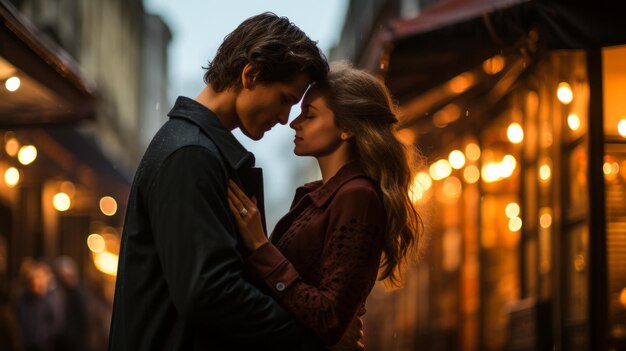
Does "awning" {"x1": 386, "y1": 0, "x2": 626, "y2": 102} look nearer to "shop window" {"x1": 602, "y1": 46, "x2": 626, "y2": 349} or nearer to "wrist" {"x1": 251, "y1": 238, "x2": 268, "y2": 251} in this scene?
"shop window" {"x1": 602, "y1": 46, "x2": 626, "y2": 349}

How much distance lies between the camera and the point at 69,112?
1038 cm

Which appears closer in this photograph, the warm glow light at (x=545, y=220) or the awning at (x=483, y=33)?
the awning at (x=483, y=33)

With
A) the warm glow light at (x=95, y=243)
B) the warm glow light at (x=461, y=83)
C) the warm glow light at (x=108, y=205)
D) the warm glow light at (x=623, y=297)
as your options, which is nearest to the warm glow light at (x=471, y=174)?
the warm glow light at (x=461, y=83)

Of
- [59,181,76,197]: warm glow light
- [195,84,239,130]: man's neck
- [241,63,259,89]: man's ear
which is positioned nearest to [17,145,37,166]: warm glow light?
[59,181,76,197]: warm glow light

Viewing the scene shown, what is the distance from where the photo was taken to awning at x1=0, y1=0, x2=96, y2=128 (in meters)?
7.33

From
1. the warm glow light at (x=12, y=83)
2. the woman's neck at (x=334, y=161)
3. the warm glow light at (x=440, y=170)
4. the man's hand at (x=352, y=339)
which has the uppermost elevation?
the warm glow light at (x=440, y=170)

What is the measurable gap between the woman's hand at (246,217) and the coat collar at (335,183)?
1.16ft

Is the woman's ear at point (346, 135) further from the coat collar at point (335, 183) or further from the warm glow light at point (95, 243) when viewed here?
the warm glow light at point (95, 243)

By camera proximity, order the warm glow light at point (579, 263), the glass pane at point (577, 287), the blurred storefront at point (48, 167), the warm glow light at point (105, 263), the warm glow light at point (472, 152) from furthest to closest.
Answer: the warm glow light at point (105, 263) → the warm glow light at point (472, 152) → the warm glow light at point (579, 263) → the glass pane at point (577, 287) → the blurred storefront at point (48, 167)

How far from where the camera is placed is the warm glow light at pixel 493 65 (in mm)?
11430

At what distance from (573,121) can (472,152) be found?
652cm

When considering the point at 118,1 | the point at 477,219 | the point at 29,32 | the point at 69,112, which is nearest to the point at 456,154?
the point at 477,219

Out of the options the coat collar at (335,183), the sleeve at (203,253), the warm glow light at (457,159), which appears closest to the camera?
the sleeve at (203,253)

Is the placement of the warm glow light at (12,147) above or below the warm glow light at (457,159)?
above
